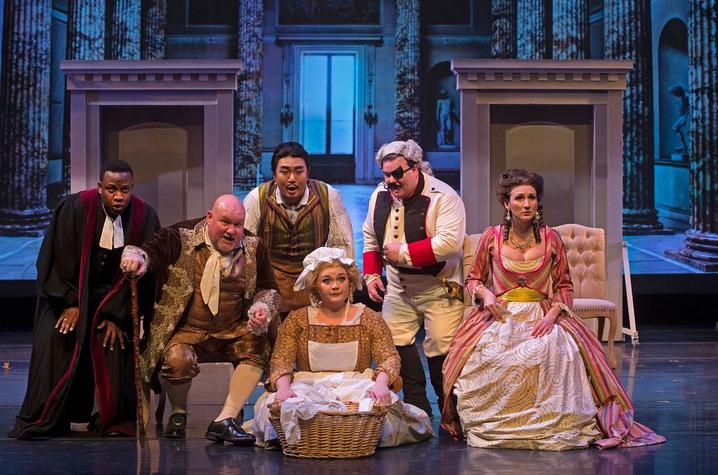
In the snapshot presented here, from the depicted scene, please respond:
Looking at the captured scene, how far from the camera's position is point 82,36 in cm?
966

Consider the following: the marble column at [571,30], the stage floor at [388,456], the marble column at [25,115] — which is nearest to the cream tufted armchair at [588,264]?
the stage floor at [388,456]

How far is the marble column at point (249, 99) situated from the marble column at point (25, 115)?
178 cm

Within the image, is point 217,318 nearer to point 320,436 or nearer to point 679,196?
point 320,436

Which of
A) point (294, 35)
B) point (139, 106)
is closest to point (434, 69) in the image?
point (294, 35)

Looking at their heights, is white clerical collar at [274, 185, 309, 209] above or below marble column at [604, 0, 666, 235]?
below

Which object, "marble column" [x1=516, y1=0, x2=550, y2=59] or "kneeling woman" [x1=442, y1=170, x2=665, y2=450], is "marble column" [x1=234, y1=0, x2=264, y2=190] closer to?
"marble column" [x1=516, y1=0, x2=550, y2=59]

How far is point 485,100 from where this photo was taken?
7.23m

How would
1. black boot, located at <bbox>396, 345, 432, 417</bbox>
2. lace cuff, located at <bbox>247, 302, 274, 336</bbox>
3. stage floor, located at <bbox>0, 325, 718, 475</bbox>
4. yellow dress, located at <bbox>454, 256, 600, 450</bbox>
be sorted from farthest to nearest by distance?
black boot, located at <bbox>396, 345, 432, 417</bbox> → lace cuff, located at <bbox>247, 302, 274, 336</bbox> → yellow dress, located at <bbox>454, 256, 600, 450</bbox> → stage floor, located at <bbox>0, 325, 718, 475</bbox>

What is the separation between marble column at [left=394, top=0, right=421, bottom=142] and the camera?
33.9 ft

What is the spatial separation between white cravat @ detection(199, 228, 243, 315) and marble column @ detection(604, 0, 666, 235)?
5.50 meters

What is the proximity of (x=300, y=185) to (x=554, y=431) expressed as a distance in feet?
5.05

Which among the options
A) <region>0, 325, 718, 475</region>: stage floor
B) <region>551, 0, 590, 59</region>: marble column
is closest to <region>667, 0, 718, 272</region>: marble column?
<region>551, 0, 590, 59</region>: marble column

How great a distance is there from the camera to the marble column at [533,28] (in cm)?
1000

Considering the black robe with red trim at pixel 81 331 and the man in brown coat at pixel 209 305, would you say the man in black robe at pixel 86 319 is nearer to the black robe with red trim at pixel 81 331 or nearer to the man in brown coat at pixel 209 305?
the black robe with red trim at pixel 81 331
